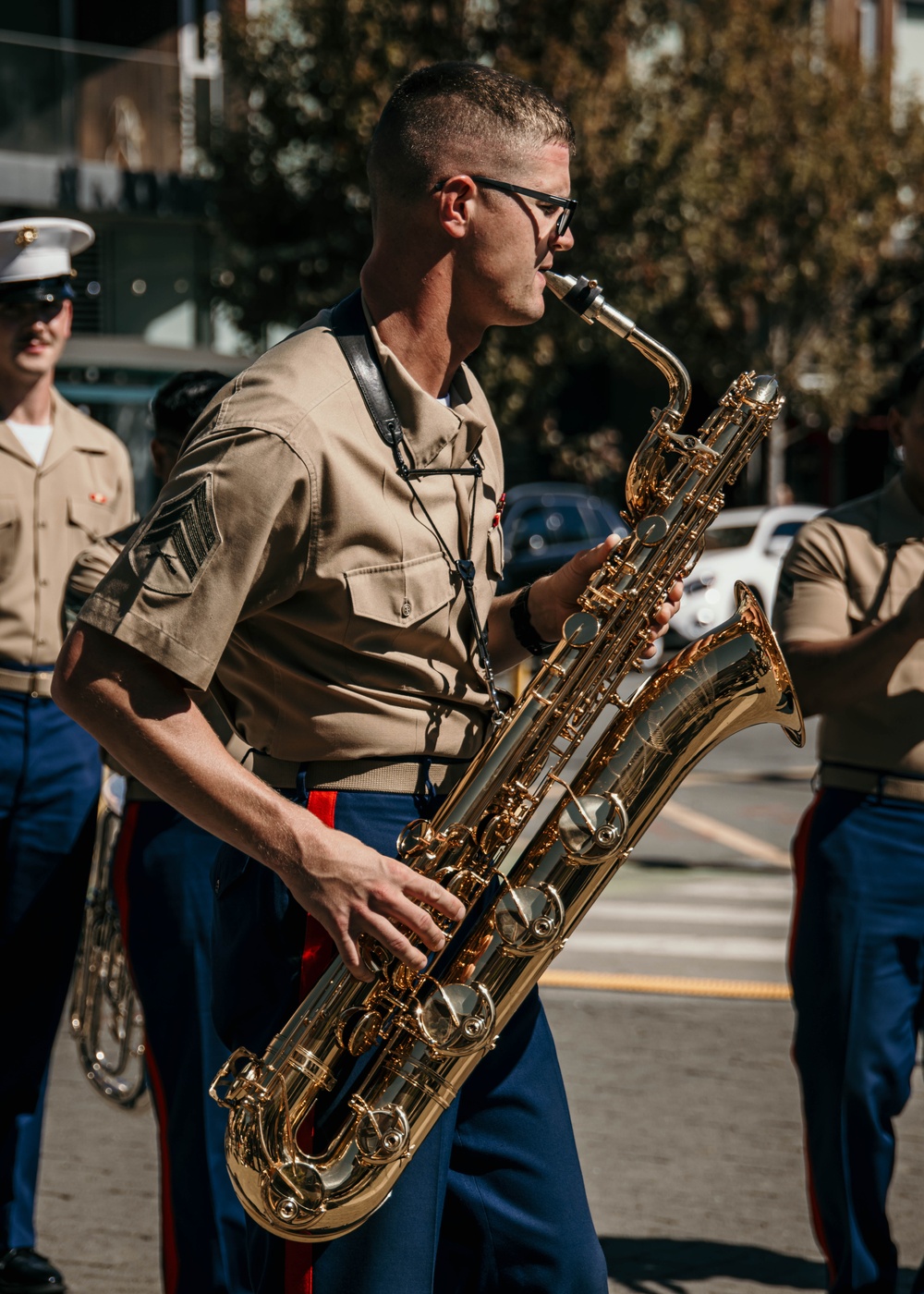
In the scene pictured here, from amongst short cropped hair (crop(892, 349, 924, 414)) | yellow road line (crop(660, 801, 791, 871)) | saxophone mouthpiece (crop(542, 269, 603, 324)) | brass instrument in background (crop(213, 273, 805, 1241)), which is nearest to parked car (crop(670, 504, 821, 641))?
yellow road line (crop(660, 801, 791, 871))

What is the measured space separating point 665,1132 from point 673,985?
1.64 meters

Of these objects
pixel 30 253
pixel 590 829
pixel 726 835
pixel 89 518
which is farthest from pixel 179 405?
pixel 726 835

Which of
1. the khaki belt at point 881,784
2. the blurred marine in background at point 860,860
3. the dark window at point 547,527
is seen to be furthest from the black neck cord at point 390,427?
the dark window at point 547,527

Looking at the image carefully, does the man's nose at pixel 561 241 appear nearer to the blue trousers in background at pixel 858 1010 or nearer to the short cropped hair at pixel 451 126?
the short cropped hair at pixel 451 126

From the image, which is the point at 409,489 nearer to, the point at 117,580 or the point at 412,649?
the point at 412,649

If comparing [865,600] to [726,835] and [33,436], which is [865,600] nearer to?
[33,436]

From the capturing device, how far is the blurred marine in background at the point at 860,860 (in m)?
3.51

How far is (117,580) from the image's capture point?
2.31 m

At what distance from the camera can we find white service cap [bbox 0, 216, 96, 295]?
4305 mm

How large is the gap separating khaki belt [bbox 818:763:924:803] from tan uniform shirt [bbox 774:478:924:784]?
0.02m

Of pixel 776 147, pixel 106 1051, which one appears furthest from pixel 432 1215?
pixel 776 147

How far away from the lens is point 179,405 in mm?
3773

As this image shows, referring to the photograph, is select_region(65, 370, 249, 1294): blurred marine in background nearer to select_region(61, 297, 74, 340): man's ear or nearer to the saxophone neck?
select_region(61, 297, 74, 340): man's ear

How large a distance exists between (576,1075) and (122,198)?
1585 centimetres
